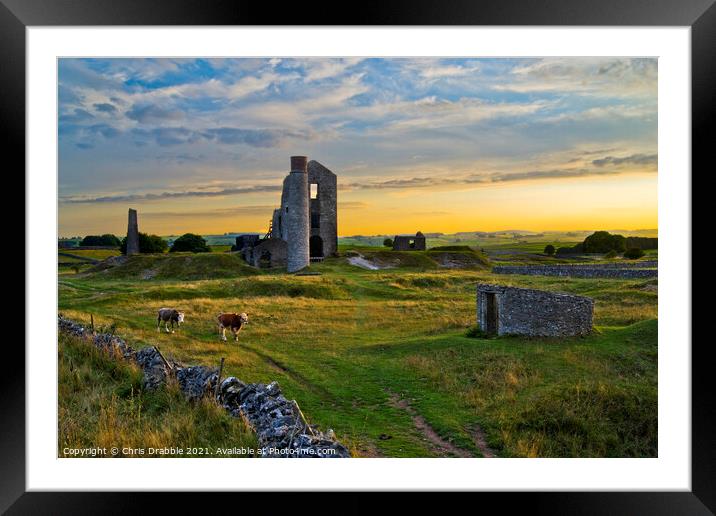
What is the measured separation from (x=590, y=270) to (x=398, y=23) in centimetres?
3009

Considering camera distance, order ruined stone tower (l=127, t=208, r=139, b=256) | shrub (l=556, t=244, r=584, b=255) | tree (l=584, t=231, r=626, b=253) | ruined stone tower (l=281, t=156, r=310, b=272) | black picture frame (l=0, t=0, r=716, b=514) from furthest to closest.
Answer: shrub (l=556, t=244, r=584, b=255) → ruined stone tower (l=281, t=156, r=310, b=272) → ruined stone tower (l=127, t=208, r=139, b=256) → tree (l=584, t=231, r=626, b=253) → black picture frame (l=0, t=0, r=716, b=514)

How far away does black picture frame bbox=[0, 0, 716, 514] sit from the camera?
20.1 feet

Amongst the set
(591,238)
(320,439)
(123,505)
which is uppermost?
(591,238)

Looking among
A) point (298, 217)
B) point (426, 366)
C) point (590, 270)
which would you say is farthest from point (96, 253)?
point (590, 270)

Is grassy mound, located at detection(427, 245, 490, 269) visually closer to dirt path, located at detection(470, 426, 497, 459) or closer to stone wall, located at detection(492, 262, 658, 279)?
stone wall, located at detection(492, 262, 658, 279)

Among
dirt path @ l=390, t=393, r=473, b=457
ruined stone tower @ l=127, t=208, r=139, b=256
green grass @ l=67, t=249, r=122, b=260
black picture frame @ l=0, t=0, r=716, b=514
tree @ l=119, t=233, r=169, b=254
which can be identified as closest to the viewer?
black picture frame @ l=0, t=0, r=716, b=514

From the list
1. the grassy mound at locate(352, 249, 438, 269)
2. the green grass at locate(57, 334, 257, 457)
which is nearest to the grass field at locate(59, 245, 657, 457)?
the green grass at locate(57, 334, 257, 457)

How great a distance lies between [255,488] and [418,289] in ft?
69.0

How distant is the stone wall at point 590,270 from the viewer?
2916 cm

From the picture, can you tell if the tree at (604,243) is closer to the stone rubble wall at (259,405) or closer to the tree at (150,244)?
the stone rubble wall at (259,405)

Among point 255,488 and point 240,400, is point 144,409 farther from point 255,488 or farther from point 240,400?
point 255,488

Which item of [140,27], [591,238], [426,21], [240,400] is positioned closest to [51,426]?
[240,400]

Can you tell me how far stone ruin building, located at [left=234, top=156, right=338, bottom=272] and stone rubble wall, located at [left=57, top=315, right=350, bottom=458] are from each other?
2751cm

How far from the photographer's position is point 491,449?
25.3 feet
